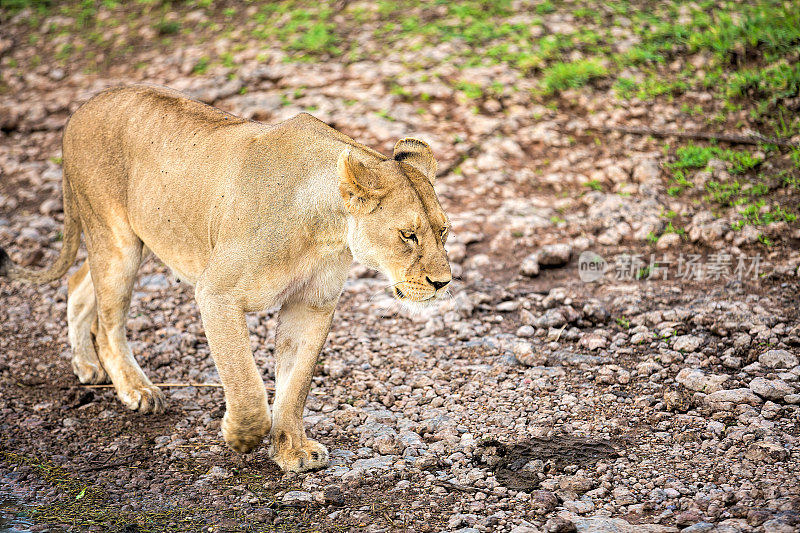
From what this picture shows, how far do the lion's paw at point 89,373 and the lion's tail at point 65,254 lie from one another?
0.76 meters

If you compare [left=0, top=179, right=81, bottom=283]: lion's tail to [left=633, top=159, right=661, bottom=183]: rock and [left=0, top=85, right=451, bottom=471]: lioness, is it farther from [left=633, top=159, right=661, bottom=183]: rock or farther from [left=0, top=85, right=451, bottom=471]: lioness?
[left=633, top=159, right=661, bottom=183]: rock

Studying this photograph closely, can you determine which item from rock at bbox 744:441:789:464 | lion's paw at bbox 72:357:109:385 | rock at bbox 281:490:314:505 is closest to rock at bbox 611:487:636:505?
rock at bbox 744:441:789:464

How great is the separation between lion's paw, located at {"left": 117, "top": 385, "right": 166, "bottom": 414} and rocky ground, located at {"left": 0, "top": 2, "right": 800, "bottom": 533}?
0.09 metres

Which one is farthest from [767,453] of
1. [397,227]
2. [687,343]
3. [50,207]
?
[50,207]

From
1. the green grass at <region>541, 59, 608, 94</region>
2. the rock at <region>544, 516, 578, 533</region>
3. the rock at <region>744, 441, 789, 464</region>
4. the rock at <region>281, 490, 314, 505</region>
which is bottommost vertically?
the rock at <region>281, 490, 314, 505</region>

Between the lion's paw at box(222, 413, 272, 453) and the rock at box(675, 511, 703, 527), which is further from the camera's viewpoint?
the lion's paw at box(222, 413, 272, 453)

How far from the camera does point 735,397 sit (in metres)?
4.79

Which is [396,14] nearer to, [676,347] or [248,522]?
[676,347]

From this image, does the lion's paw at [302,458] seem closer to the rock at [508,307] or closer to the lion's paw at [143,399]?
the lion's paw at [143,399]

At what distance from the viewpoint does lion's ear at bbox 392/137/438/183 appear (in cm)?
454

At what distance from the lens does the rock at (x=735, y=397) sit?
476cm

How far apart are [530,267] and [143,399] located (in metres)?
3.23

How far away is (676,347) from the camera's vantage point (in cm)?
552
